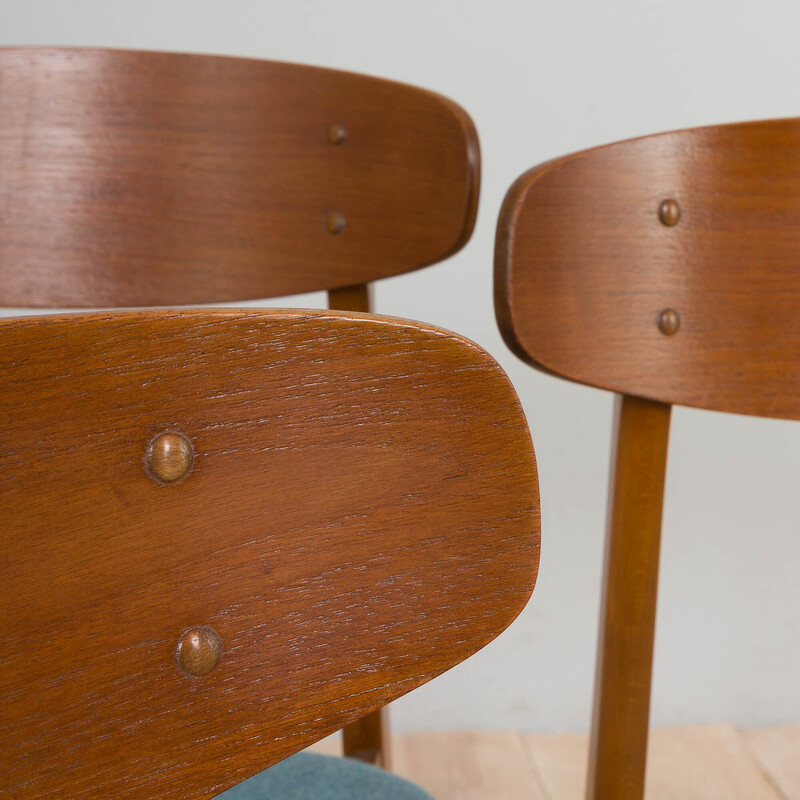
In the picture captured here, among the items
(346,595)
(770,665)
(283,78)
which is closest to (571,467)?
(770,665)

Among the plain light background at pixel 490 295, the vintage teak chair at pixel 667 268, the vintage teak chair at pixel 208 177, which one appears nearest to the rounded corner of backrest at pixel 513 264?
the vintage teak chair at pixel 667 268

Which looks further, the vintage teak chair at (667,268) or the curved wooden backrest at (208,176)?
the curved wooden backrest at (208,176)

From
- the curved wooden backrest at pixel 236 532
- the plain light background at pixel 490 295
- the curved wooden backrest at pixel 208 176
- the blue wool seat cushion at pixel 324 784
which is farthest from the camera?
the plain light background at pixel 490 295

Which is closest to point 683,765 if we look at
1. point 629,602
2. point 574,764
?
point 574,764

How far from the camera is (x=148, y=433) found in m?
0.16

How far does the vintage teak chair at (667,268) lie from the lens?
1.32ft

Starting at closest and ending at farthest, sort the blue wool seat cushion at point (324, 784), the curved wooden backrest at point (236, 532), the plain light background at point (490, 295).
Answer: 1. the curved wooden backrest at point (236, 532)
2. the blue wool seat cushion at point (324, 784)
3. the plain light background at point (490, 295)

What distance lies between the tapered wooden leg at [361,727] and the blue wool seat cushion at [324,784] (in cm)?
18

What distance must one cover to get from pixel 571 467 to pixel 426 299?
22 cm

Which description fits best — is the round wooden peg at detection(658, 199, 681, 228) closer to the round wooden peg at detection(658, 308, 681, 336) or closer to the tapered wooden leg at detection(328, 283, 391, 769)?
the round wooden peg at detection(658, 308, 681, 336)

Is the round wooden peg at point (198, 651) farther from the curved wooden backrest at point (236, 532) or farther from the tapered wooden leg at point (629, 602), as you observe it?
the tapered wooden leg at point (629, 602)

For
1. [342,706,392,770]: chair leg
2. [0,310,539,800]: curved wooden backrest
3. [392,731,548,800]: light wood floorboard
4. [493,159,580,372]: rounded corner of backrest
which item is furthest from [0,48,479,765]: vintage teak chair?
[392,731,548,800]: light wood floorboard

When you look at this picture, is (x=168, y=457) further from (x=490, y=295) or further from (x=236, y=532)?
(x=490, y=295)

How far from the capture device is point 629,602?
18.5 inches
